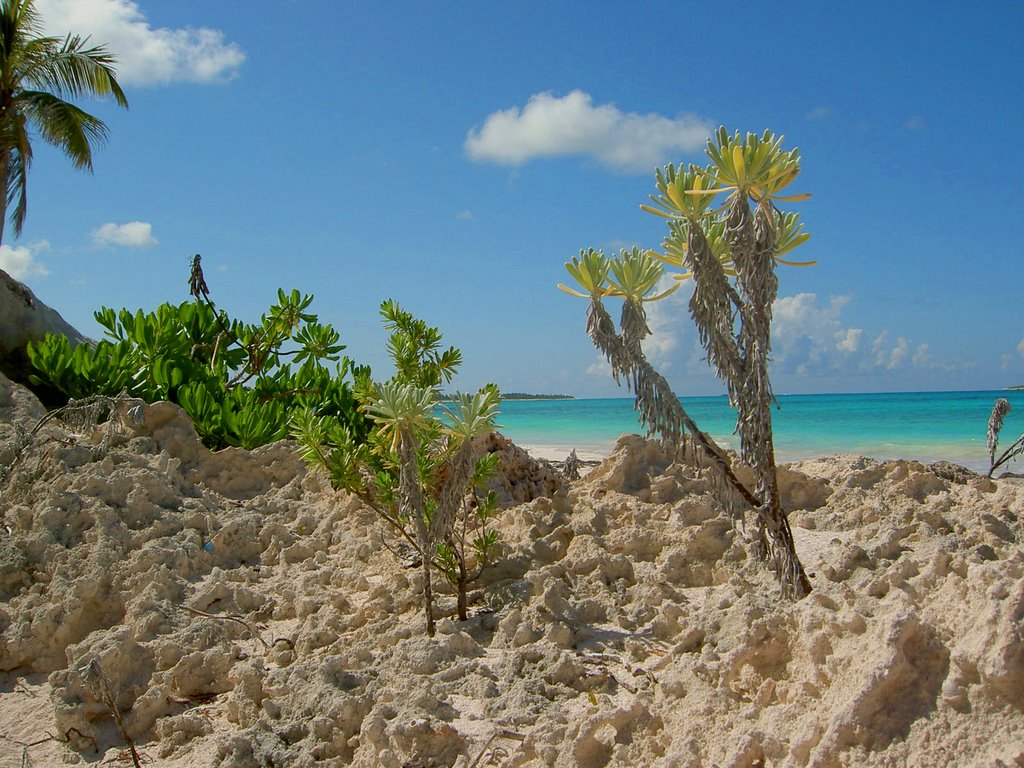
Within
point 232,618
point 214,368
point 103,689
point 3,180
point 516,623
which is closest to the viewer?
point 103,689

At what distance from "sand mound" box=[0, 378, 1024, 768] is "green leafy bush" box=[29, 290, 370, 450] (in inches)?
37.9

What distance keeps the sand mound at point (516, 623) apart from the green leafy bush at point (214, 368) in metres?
0.96

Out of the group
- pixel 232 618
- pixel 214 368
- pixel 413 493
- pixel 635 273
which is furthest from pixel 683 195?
pixel 214 368

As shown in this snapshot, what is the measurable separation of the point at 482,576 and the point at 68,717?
82.1 inches

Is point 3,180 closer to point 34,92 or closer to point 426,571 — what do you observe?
point 34,92

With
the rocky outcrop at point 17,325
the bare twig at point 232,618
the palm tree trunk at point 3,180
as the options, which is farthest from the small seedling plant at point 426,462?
the palm tree trunk at point 3,180

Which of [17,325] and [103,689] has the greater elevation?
[17,325]

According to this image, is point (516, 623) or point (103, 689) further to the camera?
point (516, 623)

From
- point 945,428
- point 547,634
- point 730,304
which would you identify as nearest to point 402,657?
point 547,634

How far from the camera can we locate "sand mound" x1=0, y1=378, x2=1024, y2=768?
2508mm

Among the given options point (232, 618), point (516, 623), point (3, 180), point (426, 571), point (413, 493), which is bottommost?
point (232, 618)

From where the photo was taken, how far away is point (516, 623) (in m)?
3.94

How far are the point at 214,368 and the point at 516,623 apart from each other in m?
6.58

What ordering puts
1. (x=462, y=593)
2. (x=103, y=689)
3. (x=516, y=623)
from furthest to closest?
(x=462, y=593) → (x=516, y=623) → (x=103, y=689)
